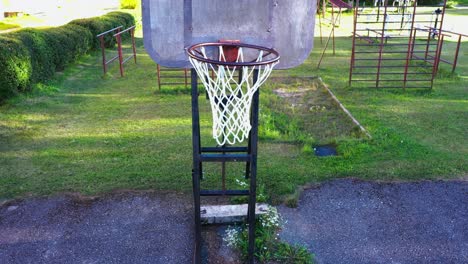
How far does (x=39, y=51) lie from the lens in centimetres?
934

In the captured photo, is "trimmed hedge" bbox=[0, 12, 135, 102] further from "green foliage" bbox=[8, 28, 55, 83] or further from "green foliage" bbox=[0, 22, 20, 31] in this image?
"green foliage" bbox=[0, 22, 20, 31]

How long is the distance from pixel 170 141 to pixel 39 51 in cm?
499

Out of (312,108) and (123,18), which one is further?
(123,18)

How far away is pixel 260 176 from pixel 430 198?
212cm

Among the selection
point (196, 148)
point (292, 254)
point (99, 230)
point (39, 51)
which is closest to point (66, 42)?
point (39, 51)

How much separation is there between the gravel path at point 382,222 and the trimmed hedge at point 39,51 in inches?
252

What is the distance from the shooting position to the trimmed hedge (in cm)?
804

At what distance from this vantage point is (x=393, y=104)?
27.8ft

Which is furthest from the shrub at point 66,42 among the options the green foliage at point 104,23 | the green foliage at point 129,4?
the green foliage at point 129,4

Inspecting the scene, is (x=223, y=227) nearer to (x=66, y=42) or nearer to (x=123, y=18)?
(x=66, y=42)

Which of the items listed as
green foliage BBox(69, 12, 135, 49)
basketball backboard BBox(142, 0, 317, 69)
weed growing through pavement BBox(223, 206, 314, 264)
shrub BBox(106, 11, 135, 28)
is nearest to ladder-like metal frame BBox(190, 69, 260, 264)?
weed growing through pavement BBox(223, 206, 314, 264)

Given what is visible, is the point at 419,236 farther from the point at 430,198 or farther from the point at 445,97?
the point at 445,97

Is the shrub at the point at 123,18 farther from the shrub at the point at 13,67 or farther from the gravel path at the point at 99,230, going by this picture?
the gravel path at the point at 99,230

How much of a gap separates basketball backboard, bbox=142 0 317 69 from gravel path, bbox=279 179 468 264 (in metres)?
1.96
